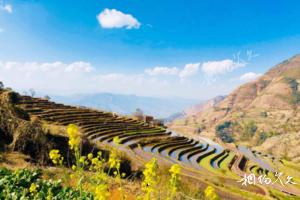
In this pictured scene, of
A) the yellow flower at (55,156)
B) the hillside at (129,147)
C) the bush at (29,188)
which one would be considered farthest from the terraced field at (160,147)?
the yellow flower at (55,156)

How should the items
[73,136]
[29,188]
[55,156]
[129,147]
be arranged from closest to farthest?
[73,136]
[55,156]
[29,188]
[129,147]

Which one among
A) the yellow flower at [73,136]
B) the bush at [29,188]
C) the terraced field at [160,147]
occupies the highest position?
the yellow flower at [73,136]

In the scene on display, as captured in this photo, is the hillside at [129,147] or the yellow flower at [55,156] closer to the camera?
the yellow flower at [55,156]

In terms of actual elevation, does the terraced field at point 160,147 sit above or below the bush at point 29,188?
below

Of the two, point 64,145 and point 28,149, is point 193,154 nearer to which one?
point 64,145

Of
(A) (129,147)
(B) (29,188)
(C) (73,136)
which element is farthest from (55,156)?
(A) (129,147)

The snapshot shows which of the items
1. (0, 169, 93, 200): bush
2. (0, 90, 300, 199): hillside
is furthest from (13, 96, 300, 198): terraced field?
(0, 169, 93, 200): bush

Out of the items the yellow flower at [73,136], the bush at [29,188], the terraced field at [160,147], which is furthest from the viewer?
the terraced field at [160,147]

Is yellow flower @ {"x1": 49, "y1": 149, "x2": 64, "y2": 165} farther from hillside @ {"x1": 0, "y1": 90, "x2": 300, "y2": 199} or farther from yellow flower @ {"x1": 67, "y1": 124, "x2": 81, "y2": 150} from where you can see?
hillside @ {"x1": 0, "y1": 90, "x2": 300, "y2": 199}

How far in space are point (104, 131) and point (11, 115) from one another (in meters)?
33.0

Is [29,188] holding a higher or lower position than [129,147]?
higher

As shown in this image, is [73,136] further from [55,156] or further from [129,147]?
[129,147]

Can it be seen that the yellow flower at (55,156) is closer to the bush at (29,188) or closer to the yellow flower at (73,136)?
the yellow flower at (73,136)

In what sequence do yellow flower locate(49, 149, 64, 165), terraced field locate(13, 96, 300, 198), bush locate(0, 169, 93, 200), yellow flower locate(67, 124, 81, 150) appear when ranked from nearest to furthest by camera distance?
yellow flower locate(67, 124, 81, 150) → yellow flower locate(49, 149, 64, 165) → bush locate(0, 169, 93, 200) → terraced field locate(13, 96, 300, 198)
